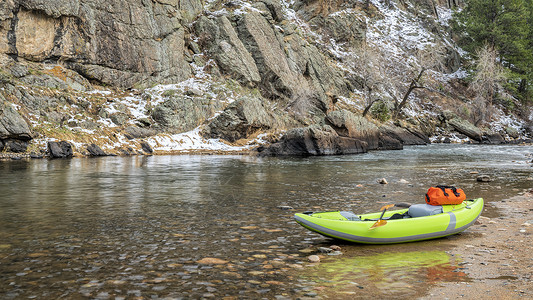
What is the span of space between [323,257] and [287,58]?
43.9 meters

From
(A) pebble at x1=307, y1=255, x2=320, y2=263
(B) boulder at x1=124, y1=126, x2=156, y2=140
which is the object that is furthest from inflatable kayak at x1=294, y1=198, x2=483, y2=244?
(B) boulder at x1=124, y1=126, x2=156, y2=140

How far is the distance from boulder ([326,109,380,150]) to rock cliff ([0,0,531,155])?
0.11 metres

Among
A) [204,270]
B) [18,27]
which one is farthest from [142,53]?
[204,270]

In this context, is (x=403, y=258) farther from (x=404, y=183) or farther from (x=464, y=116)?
(x=464, y=116)

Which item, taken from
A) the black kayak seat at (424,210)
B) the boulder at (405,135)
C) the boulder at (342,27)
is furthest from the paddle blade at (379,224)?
the boulder at (342,27)

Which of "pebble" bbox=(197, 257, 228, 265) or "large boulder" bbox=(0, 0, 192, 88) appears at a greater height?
"large boulder" bbox=(0, 0, 192, 88)

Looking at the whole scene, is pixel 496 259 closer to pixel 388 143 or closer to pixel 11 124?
pixel 11 124

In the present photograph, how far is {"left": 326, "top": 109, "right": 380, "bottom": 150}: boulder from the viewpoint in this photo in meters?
35.7

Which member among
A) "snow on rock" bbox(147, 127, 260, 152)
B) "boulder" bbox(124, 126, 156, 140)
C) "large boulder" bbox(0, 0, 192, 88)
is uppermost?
"large boulder" bbox(0, 0, 192, 88)

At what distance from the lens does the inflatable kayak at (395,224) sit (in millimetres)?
7055

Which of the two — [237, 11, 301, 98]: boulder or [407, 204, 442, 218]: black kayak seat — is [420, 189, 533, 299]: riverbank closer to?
[407, 204, 442, 218]: black kayak seat

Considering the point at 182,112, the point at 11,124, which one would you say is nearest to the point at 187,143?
the point at 182,112

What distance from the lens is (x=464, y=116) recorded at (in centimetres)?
5709

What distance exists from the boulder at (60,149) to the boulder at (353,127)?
22.0 metres
